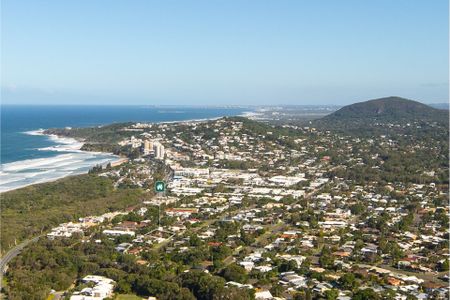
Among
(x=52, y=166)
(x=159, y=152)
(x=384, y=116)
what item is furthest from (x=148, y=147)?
(x=384, y=116)

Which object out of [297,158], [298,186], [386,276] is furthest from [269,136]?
[386,276]

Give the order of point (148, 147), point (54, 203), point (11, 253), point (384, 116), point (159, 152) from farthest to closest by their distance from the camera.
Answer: point (384, 116) < point (148, 147) < point (159, 152) < point (54, 203) < point (11, 253)

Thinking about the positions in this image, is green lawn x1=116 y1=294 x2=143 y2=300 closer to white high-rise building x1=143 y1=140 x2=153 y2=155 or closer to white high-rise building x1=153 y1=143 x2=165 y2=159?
white high-rise building x1=153 y1=143 x2=165 y2=159

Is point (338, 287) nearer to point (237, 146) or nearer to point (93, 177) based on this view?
point (93, 177)

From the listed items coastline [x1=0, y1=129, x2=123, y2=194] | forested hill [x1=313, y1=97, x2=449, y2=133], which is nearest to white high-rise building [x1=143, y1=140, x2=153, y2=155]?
coastline [x1=0, y1=129, x2=123, y2=194]

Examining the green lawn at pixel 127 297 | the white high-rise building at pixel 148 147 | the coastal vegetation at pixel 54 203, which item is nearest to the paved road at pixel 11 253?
the coastal vegetation at pixel 54 203

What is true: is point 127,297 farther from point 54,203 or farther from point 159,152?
point 159,152
